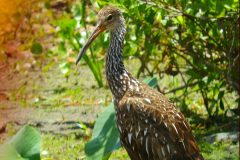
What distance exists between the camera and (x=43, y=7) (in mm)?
12688

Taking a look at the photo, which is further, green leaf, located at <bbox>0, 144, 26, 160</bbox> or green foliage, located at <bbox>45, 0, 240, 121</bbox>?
green foliage, located at <bbox>45, 0, 240, 121</bbox>

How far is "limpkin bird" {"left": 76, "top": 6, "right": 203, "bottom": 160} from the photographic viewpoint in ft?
21.7

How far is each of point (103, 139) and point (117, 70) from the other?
19.8 inches

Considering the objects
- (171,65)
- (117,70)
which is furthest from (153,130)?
(171,65)

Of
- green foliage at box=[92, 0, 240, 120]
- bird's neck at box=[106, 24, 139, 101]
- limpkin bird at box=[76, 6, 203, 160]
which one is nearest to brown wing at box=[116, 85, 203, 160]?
limpkin bird at box=[76, 6, 203, 160]

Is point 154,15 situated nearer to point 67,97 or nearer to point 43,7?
point 67,97

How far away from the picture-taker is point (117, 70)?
23.7 feet

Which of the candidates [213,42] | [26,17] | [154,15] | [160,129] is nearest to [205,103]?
[213,42]

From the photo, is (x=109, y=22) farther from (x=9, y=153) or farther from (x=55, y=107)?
(x=55, y=107)

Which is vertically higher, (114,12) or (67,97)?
(114,12)

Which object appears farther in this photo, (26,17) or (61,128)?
(26,17)

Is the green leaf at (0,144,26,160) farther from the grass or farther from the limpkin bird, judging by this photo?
the grass

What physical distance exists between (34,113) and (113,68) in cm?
225

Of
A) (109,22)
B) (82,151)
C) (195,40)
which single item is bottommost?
(82,151)
